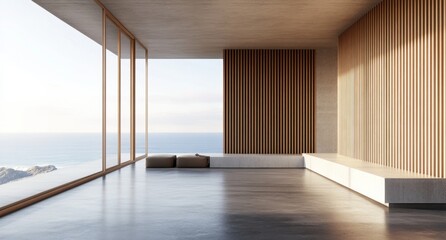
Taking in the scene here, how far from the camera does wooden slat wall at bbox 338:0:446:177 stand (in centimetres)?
580

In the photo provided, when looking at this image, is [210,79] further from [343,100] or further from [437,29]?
[437,29]

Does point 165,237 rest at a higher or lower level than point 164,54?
Answer: lower

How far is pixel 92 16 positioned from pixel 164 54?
4.57m

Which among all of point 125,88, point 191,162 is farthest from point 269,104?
point 125,88

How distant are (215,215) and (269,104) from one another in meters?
7.50

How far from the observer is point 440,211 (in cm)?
528

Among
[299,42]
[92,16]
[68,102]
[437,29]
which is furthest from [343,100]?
[68,102]

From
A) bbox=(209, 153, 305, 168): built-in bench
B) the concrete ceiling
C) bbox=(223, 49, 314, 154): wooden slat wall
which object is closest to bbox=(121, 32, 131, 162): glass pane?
the concrete ceiling

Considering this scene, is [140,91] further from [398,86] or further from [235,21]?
[398,86]

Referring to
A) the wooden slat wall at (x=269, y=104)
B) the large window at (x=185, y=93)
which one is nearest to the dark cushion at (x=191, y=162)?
the wooden slat wall at (x=269, y=104)

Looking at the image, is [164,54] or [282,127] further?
[164,54]

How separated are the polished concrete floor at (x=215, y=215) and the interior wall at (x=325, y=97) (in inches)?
194

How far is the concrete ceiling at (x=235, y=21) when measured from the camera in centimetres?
811

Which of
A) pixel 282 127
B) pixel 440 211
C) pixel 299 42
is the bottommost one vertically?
pixel 440 211
